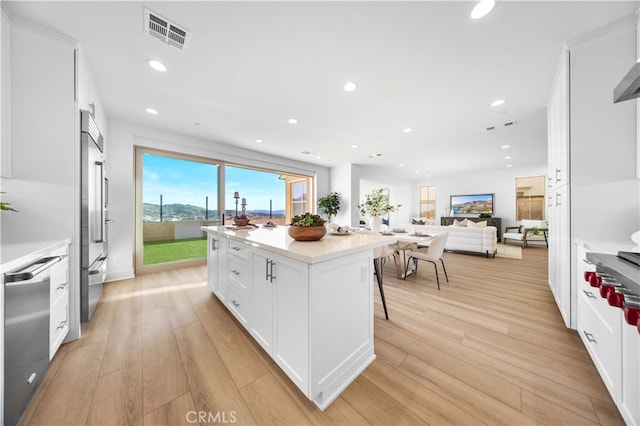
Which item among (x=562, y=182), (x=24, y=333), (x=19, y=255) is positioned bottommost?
(x=24, y=333)

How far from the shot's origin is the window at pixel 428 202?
937cm

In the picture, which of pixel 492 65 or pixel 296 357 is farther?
pixel 492 65

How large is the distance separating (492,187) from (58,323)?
421 inches

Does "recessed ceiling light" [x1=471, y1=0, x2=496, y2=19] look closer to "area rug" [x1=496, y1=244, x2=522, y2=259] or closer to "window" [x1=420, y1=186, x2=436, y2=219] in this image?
"area rug" [x1=496, y1=244, x2=522, y2=259]

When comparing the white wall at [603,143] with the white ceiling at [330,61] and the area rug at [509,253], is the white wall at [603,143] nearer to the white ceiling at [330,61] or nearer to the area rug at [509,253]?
the white ceiling at [330,61]

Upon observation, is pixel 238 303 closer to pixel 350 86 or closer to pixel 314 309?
pixel 314 309

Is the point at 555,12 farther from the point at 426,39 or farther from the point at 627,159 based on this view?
the point at 627,159

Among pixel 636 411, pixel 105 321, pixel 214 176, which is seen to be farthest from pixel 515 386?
pixel 214 176

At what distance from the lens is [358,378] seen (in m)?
1.42

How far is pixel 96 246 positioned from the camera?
2209 mm

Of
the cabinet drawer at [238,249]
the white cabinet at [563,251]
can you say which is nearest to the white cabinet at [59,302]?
the cabinet drawer at [238,249]

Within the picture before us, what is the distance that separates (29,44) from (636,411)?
4.33 metres

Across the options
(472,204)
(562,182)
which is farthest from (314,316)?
(472,204)

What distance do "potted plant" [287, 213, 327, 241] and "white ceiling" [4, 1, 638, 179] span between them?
152 cm
